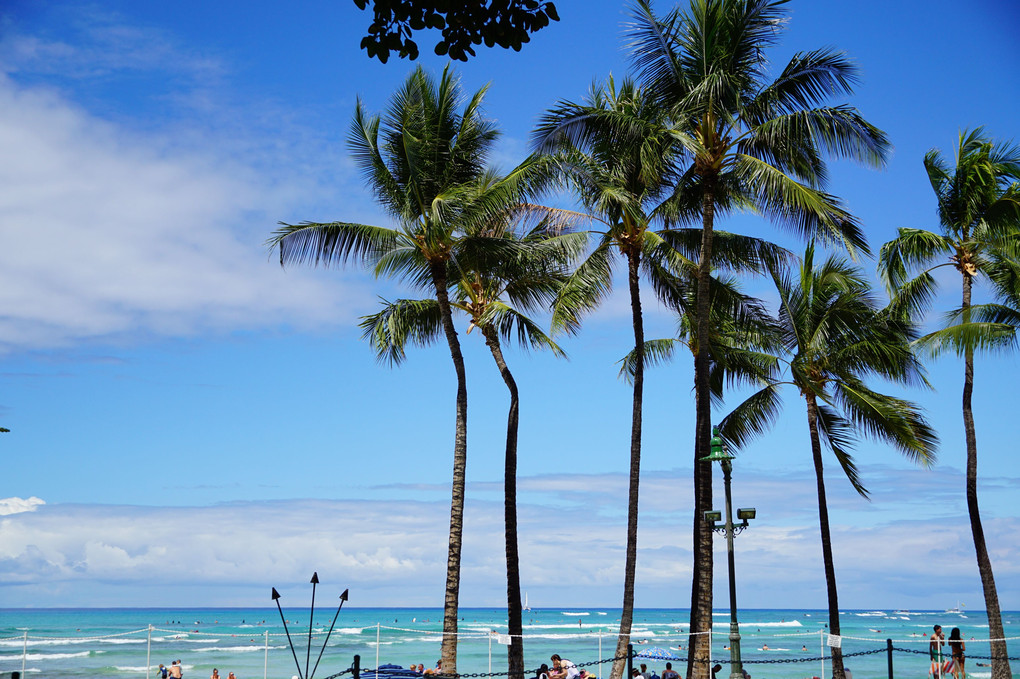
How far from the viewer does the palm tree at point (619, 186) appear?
20.1 meters

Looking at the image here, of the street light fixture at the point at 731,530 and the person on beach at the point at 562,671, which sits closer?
the street light fixture at the point at 731,530

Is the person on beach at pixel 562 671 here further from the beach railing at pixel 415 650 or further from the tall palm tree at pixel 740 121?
the beach railing at pixel 415 650

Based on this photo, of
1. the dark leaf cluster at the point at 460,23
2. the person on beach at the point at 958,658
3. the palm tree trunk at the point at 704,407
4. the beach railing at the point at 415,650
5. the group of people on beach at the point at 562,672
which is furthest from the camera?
the beach railing at the point at 415,650

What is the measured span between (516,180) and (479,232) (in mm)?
1421

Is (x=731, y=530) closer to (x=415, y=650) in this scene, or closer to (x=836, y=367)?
(x=836, y=367)

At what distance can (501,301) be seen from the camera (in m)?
22.3

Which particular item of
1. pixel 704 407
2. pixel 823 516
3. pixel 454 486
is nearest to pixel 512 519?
pixel 454 486

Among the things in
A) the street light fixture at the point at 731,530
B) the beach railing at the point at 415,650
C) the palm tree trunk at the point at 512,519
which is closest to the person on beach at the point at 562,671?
the palm tree trunk at the point at 512,519

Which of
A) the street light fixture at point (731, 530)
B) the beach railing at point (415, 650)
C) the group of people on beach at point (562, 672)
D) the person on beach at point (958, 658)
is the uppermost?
the street light fixture at point (731, 530)

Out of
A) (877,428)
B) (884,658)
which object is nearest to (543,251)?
(877,428)

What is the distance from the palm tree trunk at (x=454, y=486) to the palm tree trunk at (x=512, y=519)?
100 cm

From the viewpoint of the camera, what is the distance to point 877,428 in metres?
23.8

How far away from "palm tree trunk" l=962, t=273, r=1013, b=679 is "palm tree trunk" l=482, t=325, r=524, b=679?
1007 centimetres

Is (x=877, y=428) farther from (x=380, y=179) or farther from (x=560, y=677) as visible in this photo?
(x=380, y=179)
